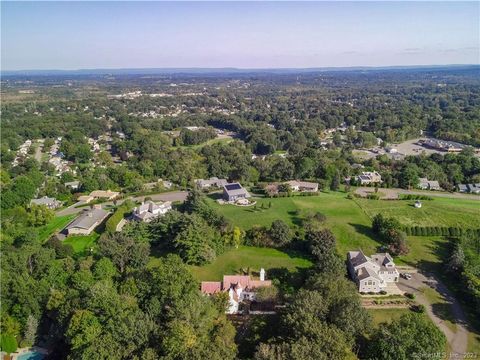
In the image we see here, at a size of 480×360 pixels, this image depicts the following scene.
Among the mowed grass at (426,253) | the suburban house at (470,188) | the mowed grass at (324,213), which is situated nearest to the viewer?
the mowed grass at (426,253)

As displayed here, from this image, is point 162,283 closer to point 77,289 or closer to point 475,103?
point 77,289

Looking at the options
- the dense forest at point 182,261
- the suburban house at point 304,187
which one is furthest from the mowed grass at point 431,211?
the suburban house at point 304,187

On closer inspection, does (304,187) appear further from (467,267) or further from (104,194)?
(104,194)

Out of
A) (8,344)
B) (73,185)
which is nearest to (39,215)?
(73,185)

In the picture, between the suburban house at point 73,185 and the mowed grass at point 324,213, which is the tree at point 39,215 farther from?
the mowed grass at point 324,213

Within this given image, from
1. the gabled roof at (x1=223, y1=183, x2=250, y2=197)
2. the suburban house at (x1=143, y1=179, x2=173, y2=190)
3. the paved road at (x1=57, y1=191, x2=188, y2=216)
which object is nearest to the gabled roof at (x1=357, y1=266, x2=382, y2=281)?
the gabled roof at (x1=223, y1=183, x2=250, y2=197)

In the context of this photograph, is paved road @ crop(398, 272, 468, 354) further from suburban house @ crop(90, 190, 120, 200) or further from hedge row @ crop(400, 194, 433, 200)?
suburban house @ crop(90, 190, 120, 200)
